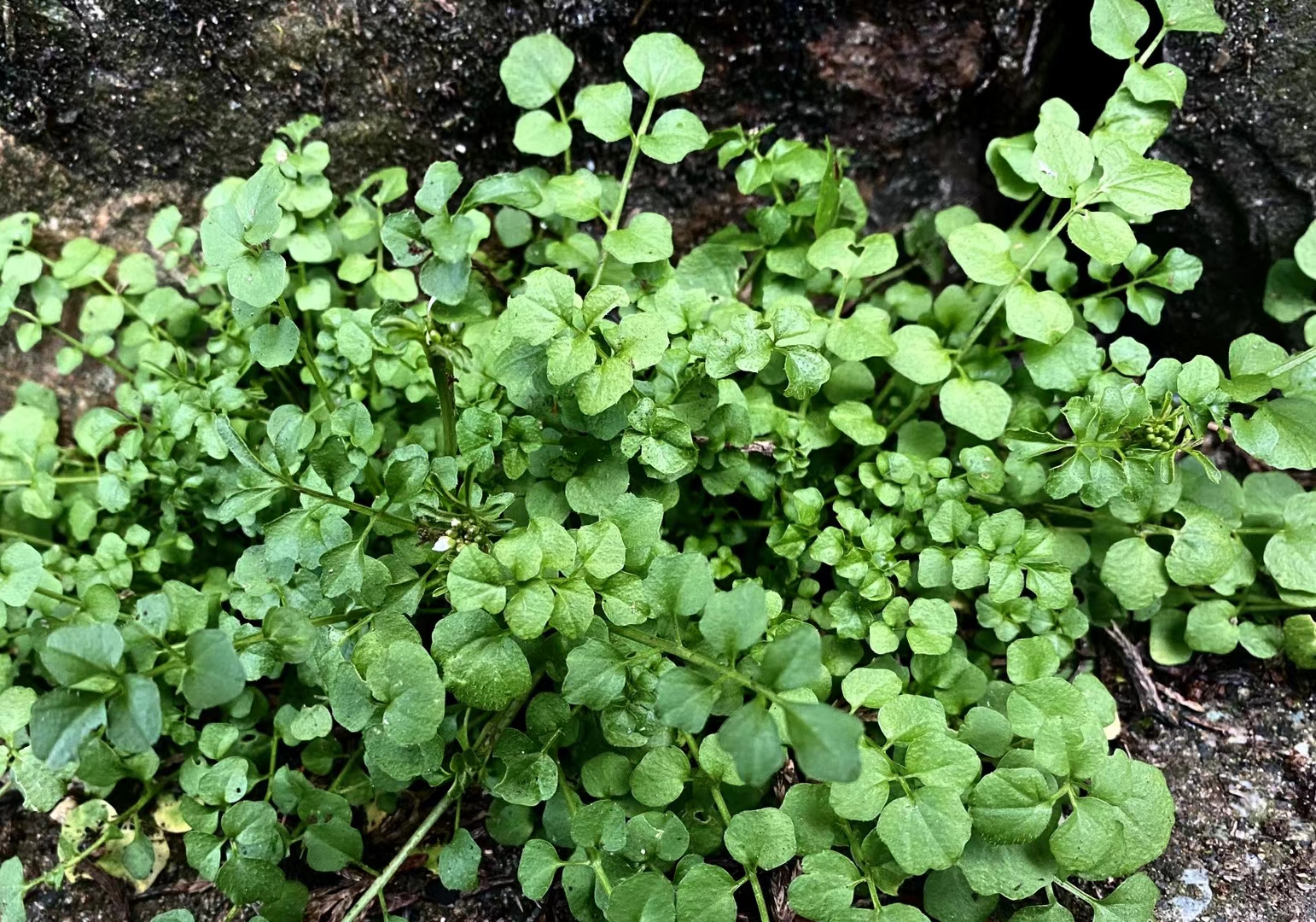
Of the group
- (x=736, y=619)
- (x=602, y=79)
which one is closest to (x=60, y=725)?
(x=736, y=619)

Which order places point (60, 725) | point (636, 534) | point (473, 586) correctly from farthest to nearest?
point (636, 534), point (473, 586), point (60, 725)

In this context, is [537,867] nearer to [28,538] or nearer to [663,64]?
[28,538]

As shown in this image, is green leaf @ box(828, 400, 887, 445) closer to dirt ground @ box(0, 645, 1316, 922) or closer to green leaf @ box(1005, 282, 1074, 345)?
green leaf @ box(1005, 282, 1074, 345)

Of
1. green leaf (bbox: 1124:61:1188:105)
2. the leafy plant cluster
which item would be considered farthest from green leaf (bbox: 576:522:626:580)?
green leaf (bbox: 1124:61:1188:105)

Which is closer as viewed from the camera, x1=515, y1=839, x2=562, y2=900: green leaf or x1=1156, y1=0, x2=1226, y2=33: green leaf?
x1=515, y1=839, x2=562, y2=900: green leaf

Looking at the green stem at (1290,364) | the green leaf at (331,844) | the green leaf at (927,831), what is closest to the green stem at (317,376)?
the green leaf at (331,844)

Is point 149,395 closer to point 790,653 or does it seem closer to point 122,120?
point 122,120

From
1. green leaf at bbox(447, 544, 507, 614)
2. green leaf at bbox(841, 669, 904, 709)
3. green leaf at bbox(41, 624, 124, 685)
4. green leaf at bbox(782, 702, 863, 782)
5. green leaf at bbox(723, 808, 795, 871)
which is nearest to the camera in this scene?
green leaf at bbox(782, 702, 863, 782)
